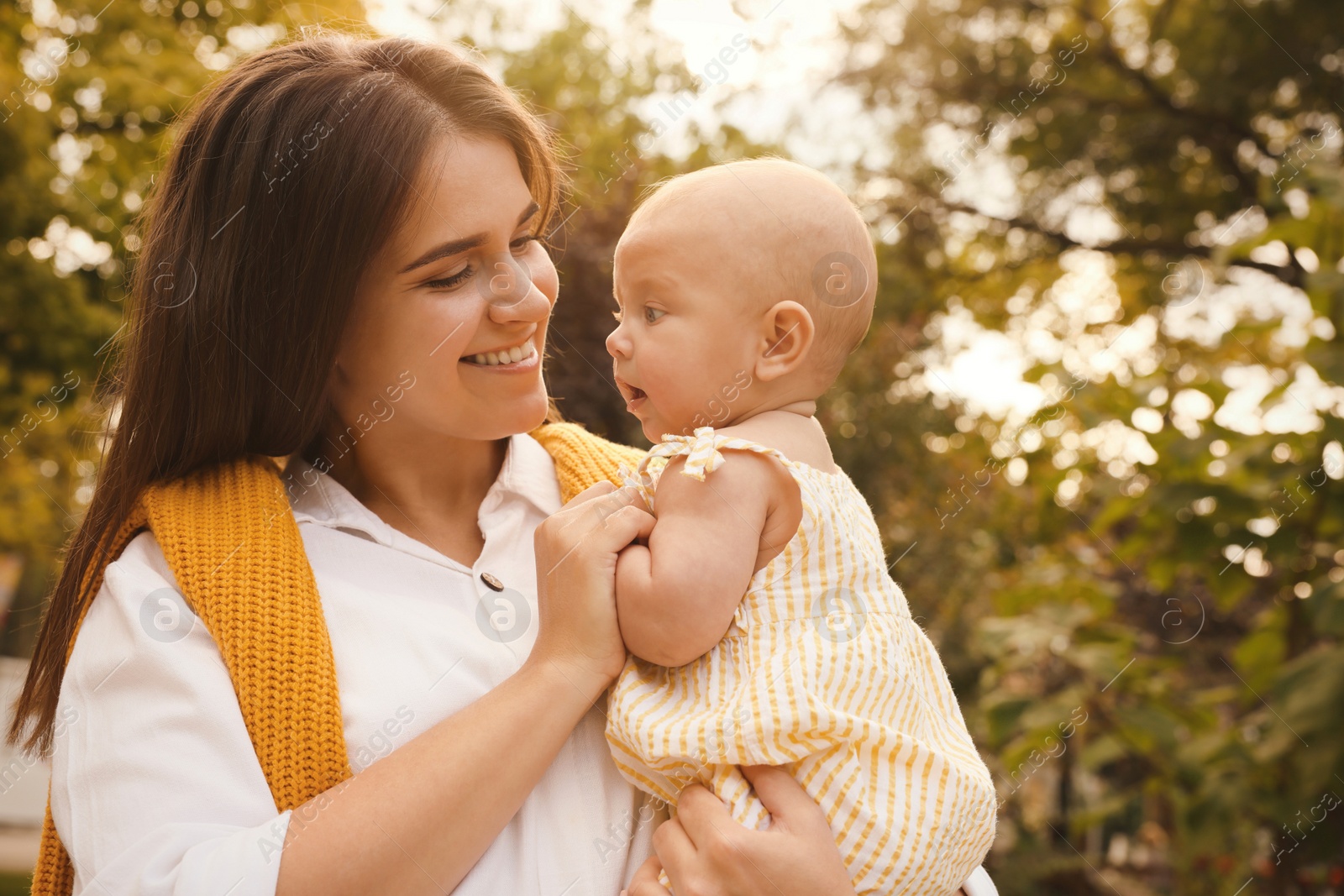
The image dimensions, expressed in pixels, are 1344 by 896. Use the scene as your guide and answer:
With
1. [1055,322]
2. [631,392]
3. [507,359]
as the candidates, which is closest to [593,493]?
[631,392]

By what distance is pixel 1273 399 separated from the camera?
11.2 feet

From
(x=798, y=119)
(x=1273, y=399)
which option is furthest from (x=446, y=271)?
(x=798, y=119)

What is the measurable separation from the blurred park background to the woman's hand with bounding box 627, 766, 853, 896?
2371mm

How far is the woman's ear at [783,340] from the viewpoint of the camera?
4.87 feet

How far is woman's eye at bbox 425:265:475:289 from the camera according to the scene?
64.9 inches

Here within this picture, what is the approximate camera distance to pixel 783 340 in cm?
149

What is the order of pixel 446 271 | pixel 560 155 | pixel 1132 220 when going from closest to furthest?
pixel 446 271
pixel 560 155
pixel 1132 220

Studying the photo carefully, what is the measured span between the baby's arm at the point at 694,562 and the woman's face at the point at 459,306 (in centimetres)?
43

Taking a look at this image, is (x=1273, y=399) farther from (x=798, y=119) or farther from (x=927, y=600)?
(x=798, y=119)

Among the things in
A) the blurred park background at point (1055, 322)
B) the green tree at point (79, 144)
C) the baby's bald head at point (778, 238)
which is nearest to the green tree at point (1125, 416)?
the blurred park background at point (1055, 322)

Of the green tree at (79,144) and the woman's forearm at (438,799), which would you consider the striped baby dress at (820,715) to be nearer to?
the woman's forearm at (438,799)

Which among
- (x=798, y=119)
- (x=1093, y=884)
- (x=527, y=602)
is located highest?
(x=527, y=602)

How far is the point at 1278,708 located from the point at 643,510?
9.26 ft

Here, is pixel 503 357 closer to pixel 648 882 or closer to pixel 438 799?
pixel 438 799
